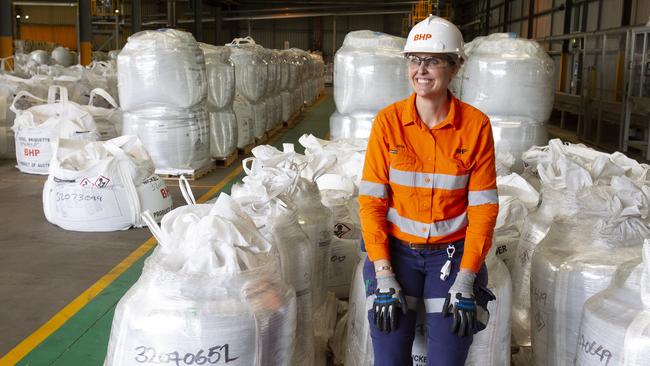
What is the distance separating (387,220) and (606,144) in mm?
10149

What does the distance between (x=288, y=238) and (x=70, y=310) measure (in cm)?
155

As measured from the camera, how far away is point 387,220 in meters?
2.16

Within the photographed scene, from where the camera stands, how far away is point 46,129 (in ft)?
22.7

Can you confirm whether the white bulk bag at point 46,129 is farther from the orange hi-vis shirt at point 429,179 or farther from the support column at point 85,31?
the support column at point 85,31

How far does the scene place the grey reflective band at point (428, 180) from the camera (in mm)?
2066

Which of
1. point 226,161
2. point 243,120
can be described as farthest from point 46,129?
point 243,120

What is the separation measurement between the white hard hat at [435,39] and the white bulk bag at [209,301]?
0.81 metres

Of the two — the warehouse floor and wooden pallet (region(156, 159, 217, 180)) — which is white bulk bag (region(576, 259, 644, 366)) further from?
wooden pallet (region(156, 159, 217, 180))

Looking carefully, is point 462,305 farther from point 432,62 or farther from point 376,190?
point 432,62

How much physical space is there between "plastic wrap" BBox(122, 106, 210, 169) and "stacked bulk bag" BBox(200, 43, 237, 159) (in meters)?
0.73

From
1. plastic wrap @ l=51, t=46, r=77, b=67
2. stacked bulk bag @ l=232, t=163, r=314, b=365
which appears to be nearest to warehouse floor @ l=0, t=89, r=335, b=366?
stacked bulk bag @ l=232, t=163, r=314, b=365

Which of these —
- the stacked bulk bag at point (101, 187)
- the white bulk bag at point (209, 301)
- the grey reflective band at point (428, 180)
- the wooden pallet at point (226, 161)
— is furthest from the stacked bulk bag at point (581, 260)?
the wooden pallet at point (226, 161)

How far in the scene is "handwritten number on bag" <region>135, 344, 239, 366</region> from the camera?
1923 millimetres

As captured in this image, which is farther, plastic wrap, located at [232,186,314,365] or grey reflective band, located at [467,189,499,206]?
plastic wrap, located at [232,186,314,365]
